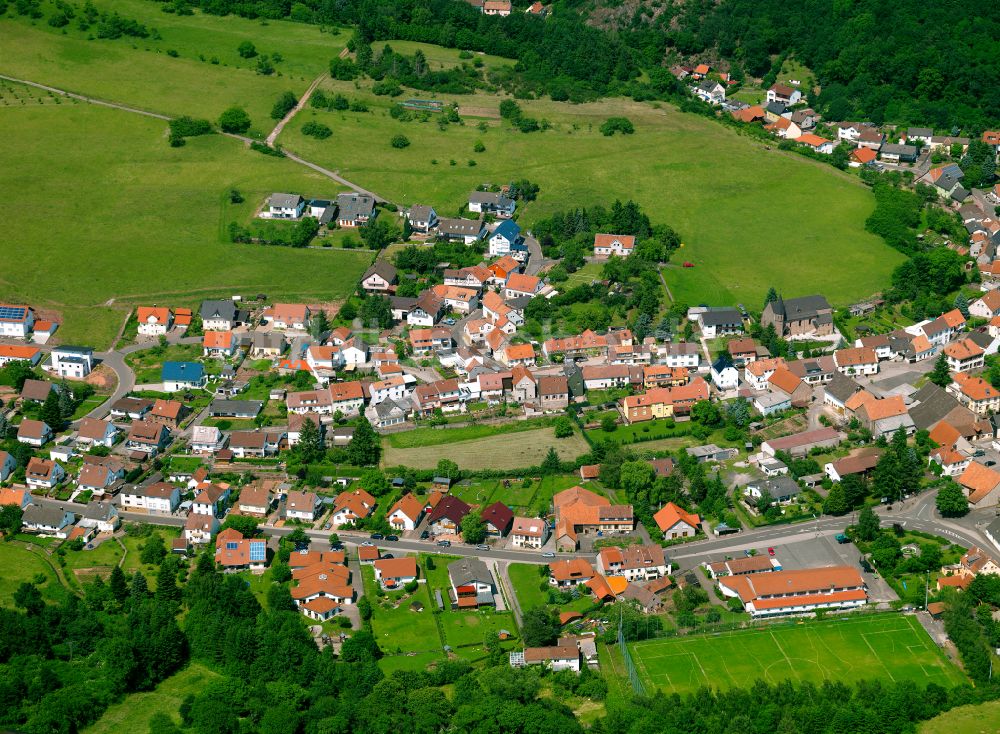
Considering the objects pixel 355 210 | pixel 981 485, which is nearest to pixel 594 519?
pixel 981 485

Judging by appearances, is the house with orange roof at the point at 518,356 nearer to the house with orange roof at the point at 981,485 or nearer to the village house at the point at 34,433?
the house with orange roof at the point at 981,485

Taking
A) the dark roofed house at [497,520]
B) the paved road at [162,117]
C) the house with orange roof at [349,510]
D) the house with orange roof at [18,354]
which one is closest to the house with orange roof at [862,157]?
the paved road at [162,117]

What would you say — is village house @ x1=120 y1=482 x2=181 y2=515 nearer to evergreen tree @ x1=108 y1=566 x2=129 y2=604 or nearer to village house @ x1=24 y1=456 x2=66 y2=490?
village house @ x1=24 y1=456 x2=66 y2=490

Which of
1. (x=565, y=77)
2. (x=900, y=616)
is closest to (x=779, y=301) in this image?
(x=900, y=616)

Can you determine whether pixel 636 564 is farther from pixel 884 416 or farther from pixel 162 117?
pixel 162 117

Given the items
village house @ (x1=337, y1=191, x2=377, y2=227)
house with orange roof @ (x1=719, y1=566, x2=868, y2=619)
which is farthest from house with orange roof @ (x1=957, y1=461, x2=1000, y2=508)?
village house @ (x1=337, y1=191, x2=377, y2=227)

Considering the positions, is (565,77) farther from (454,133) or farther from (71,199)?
(71,199)
